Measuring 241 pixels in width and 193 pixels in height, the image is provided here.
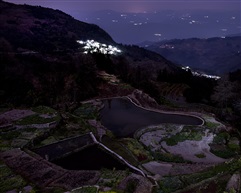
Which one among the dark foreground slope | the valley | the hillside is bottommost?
the valley

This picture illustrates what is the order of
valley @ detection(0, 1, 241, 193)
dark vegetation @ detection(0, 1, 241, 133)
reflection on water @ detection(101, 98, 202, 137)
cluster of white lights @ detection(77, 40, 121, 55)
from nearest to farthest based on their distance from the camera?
valley @ detection(0, 1, 241, 193) → reflection on water @ detection(101, 98, 202, 137) → dark vegetation @ detection(0, 1, 241, 133) → cluster of white lights @ detection(77, 40, 121, 55)

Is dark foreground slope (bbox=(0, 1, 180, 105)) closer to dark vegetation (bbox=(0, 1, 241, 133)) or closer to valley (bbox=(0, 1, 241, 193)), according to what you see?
→ dark vegetation (bbox=(0, 1, 241, 133))

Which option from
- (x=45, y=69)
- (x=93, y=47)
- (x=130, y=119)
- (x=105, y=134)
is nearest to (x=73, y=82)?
(x=45, y=69)

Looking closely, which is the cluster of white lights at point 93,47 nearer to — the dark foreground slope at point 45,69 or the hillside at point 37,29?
the dark foreground slope at point 45,69

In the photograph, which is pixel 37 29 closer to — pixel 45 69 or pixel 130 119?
pixel 45 69

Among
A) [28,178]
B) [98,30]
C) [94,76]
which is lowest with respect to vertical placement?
[28,178]

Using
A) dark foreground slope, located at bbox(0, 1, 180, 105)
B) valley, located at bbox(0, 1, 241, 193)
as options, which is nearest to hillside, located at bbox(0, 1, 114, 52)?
dark foreground slope, located at bbox(0, 1, 180, 105)

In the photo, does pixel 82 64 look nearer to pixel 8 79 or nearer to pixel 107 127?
pixel 8 79

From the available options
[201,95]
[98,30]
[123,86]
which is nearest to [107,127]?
[123,86]
